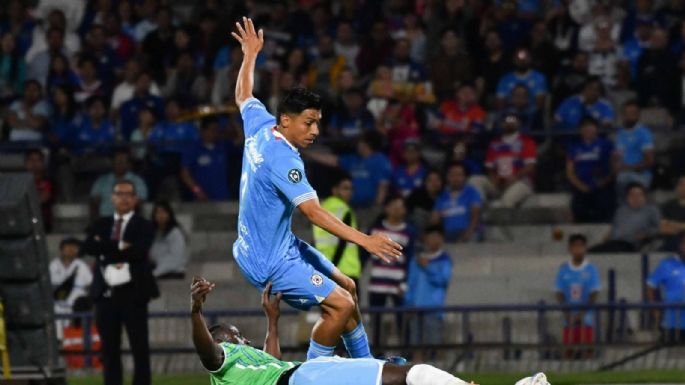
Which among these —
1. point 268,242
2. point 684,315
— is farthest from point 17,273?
Result: point 684,315

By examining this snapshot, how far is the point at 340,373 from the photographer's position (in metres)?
10.8

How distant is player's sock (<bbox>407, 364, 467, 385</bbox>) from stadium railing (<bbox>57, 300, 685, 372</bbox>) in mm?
7119

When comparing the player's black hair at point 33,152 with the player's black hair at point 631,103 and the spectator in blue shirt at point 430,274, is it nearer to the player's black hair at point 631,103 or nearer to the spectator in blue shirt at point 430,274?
the spectator in blue shirt at point 430,274

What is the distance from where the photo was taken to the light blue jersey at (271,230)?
469 inches

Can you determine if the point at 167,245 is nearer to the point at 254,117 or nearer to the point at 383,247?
the point at 254,117

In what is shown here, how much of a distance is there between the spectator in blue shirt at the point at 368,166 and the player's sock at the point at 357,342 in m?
8.63

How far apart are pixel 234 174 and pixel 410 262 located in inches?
141

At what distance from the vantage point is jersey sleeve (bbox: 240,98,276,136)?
40.4 ft

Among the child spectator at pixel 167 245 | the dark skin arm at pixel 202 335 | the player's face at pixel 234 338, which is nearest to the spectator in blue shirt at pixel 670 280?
the child spectator at pixel 167 245

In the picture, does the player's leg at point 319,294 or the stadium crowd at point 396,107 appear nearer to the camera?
the player's leg at point 319,294

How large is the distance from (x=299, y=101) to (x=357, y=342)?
1.74 metres

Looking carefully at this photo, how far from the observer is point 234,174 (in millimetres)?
21938

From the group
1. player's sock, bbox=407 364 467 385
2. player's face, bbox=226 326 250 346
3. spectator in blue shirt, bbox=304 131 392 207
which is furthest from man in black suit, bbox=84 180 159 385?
spectator in blue shirt, bbox=304 131 392 207

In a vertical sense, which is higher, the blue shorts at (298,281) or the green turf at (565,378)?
the blue shorts at (298,281)
